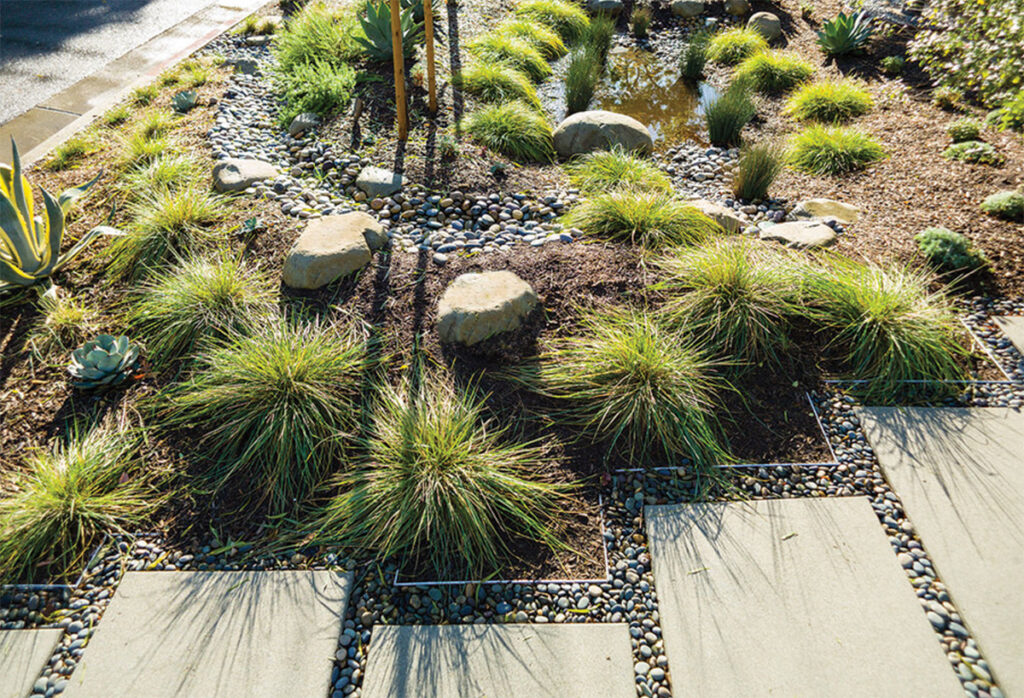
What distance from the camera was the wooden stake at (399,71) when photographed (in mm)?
3838

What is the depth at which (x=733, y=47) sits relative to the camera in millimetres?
6664

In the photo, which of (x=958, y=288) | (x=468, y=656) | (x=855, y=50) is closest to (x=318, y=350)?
(x=468, y=656)

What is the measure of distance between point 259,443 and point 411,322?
89cm

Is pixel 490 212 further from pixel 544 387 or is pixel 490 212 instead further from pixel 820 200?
pixel 820 200

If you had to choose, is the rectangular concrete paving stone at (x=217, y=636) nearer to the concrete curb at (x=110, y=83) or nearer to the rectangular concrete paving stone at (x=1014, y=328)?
the rectangular concrete paving stone at (x=1014, y=328)

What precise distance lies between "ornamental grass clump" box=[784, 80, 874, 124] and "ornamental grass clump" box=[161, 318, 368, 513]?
471 cm

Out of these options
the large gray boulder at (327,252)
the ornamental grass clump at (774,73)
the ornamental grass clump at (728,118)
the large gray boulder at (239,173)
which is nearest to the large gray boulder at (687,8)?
the ornamental grass clump at (774,73)

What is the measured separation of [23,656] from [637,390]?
2.29m

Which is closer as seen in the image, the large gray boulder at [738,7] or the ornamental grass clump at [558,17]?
the ornamental grass clump at [558,17]

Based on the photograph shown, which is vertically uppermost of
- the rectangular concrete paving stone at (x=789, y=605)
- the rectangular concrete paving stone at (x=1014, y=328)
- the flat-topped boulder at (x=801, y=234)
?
the flat-topped boulder at (x=801, y=234)

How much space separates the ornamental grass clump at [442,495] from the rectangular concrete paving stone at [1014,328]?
241 cm

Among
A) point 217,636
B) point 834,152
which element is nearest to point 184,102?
point 217,636

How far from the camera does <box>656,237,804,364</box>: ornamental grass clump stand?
288 cm

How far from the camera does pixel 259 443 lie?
243cm
